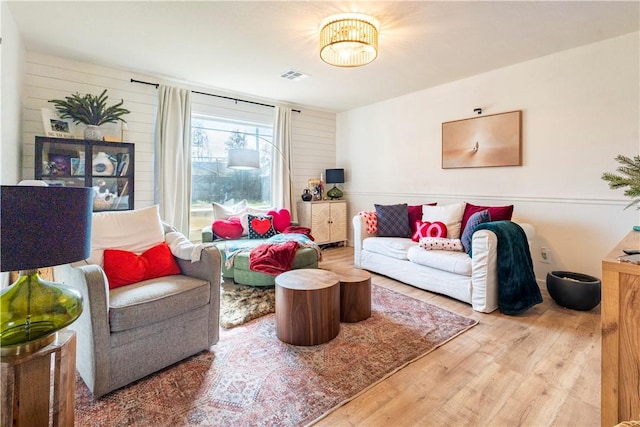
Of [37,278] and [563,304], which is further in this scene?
[563,304]

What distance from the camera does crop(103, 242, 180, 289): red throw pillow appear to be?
187cm

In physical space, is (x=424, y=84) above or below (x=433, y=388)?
above

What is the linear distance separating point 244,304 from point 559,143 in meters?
3.49

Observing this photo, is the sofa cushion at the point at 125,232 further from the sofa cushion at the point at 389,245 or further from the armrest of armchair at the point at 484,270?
the armrest of armchair at the point at 484,270

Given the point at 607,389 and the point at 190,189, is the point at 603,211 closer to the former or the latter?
the point at 607,389

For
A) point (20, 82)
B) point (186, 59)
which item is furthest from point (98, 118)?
point (186, 59)

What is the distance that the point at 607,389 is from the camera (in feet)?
3.76

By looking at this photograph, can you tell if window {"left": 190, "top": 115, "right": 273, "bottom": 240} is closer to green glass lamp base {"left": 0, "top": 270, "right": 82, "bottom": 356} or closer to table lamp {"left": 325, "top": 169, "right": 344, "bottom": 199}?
table lamp {"left": 325, "top": 169, "right": 344, "bottom": 199}

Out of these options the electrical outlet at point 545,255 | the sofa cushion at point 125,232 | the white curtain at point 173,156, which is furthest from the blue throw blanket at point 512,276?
the white curtain at point 173,156

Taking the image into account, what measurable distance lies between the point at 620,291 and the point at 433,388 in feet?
3.18

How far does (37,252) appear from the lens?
2.98 ft

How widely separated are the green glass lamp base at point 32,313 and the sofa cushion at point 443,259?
8.80ft

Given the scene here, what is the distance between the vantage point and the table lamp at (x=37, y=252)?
875mm

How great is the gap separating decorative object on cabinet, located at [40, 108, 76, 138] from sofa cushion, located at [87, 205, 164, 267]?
5.03ft
